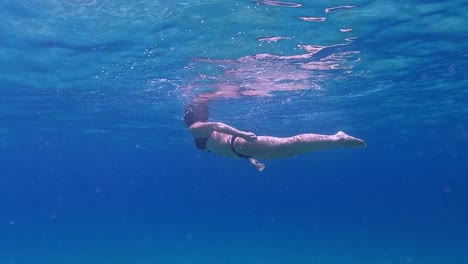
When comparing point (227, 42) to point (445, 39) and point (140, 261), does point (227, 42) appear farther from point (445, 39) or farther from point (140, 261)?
point (140, 261)

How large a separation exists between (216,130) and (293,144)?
6.55 ft

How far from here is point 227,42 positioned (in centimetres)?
1541

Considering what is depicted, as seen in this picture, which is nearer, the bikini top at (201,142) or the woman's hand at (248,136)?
the woman's hand at (248,136)

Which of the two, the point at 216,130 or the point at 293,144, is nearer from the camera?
the point at 293,144

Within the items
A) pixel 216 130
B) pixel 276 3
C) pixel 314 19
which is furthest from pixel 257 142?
pixel 314 19

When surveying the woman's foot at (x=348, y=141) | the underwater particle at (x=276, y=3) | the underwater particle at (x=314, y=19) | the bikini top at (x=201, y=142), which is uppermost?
the underwater particle at (x=276, y=3)

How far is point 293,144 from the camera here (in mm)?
10039

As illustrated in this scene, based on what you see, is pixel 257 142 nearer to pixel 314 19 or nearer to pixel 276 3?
pixel 276 3

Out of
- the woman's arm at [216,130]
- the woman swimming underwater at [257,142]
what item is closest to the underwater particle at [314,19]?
the woman swimming underwater at [257,142]

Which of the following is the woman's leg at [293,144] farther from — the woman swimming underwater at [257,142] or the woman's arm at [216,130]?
the woman's arm at [216,130]

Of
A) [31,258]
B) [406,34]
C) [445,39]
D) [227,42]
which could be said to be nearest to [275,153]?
[227,42]

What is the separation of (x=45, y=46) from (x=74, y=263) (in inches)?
1366

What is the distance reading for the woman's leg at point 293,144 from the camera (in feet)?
31.4

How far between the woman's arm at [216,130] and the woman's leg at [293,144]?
622mm
